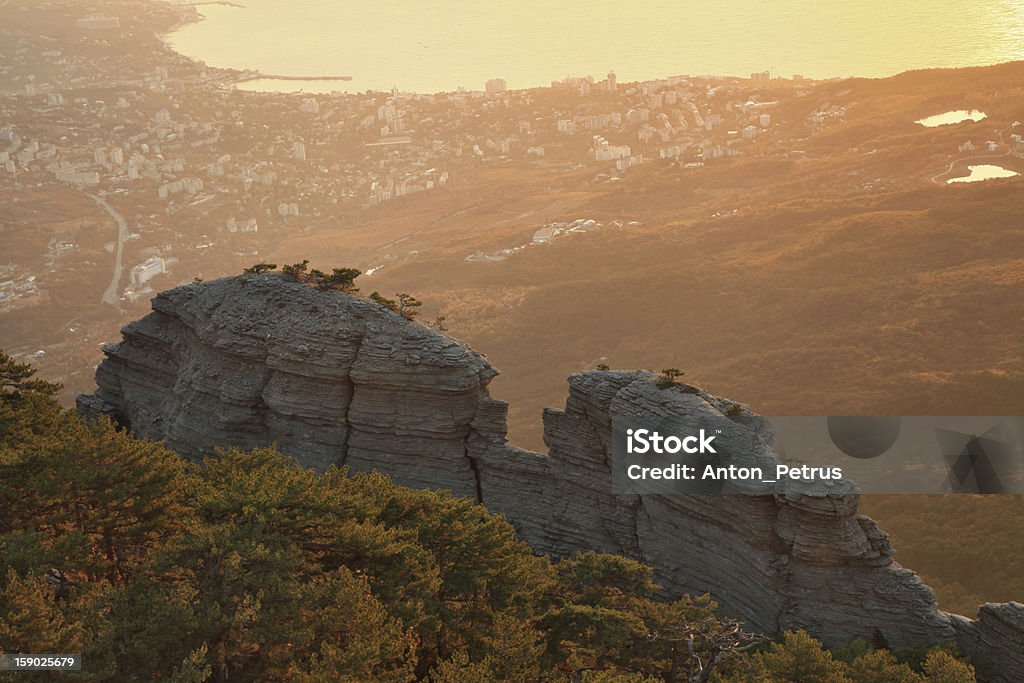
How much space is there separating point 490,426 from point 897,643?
13.8 metres

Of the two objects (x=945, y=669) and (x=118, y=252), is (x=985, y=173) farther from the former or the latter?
(x=118, y=252)

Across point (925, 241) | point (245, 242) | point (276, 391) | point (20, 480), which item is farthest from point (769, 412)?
point (245, 242)

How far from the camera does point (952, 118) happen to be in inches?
4668

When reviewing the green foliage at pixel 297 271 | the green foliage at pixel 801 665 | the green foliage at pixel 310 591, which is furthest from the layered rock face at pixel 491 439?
the green foliage at pixel 801 665

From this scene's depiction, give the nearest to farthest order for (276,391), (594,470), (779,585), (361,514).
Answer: (361,514) → (779,585) → (594,470) → (276,391)

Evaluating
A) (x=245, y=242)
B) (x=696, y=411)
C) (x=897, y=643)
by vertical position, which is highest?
(x=696, y=411)

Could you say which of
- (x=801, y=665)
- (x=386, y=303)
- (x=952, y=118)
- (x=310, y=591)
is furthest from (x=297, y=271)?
(x=952, y=118)

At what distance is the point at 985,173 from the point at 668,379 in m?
76.7

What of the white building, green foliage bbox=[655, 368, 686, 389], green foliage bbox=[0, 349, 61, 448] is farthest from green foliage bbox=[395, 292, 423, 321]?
the white building

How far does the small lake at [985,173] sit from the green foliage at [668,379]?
236 ft

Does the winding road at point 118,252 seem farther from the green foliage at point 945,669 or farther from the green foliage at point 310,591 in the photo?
the green foliage at point 945,669

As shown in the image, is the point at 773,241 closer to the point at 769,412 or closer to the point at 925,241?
the point at 925,241

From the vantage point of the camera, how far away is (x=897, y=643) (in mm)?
28859

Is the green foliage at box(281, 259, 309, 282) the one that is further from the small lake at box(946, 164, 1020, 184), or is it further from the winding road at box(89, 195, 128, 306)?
the winding road at box(89, 195, 128, 306)
